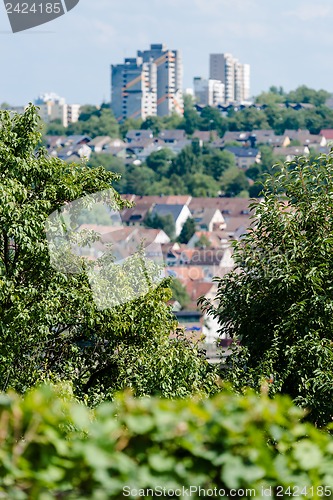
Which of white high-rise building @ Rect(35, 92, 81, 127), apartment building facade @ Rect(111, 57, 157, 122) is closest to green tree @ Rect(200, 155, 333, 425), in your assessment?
white high-rise building @ Rect(35, 92, 81, 127)

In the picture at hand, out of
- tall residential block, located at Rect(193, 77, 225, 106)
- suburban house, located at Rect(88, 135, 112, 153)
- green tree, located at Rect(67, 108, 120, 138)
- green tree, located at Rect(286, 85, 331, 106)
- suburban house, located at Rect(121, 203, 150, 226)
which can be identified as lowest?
suburban house, located at Rect(121, 203, 150, 226)

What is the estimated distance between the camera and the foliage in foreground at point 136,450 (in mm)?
2004

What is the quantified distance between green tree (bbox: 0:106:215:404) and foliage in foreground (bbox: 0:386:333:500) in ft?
14.5

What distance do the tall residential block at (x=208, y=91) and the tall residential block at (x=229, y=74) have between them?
3.12 metres

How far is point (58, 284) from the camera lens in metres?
6.95

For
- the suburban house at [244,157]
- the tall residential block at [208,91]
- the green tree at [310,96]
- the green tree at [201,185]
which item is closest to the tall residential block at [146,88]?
the tall residential block at [208,91]

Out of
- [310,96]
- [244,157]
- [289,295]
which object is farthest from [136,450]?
[310,96]

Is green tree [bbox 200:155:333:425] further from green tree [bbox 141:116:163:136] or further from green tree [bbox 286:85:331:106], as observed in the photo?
green tree [bbox 286:85:331:106]

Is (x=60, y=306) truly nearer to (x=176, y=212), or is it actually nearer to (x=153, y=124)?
(x=176, y=212)

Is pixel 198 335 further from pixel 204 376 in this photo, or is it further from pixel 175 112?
pixel 175 112

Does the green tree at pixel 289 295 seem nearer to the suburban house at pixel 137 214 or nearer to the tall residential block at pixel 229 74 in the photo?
the suburban house at pixel 137 214

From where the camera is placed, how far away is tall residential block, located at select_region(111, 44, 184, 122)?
497ft

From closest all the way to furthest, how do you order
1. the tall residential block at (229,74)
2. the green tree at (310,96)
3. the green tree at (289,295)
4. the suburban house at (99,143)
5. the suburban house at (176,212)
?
the green tree at (289,295) < the suburban house at (176,212) < the suburban house at (99,143) < the green tree at (310,96) < the tall residential block at (229,74)

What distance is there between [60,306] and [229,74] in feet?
578
